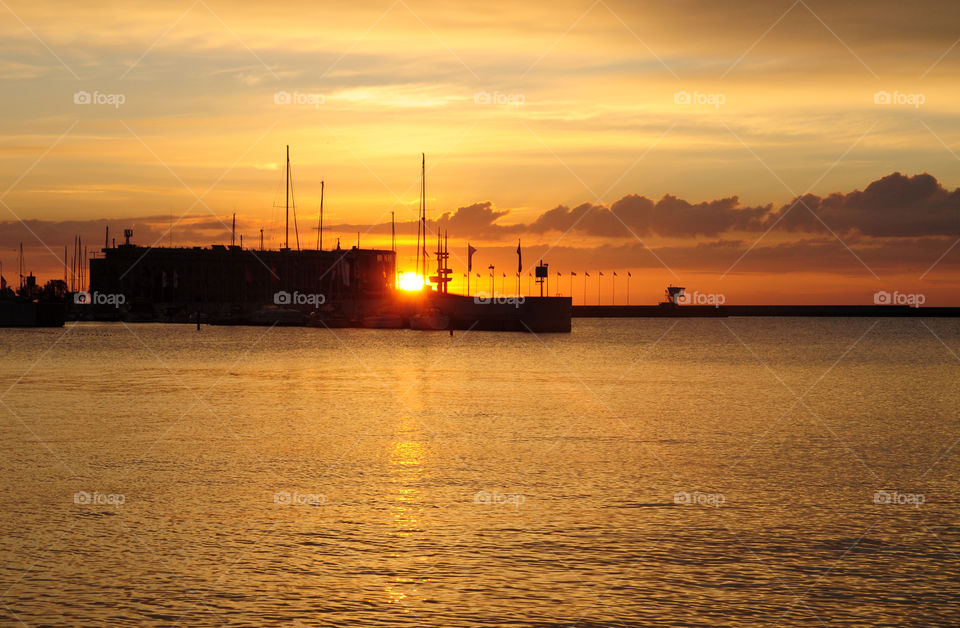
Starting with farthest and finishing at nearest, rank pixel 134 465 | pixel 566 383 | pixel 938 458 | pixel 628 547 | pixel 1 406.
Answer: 1. pixel 566 383
2. pixel 1 406
3. pixel 938 458
4. pixel 134 465
5. pixel 628 547

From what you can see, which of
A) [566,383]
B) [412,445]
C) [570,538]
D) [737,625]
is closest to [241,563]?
[570,538]

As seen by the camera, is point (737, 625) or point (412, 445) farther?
point (412, 445)

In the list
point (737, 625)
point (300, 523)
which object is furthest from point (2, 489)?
point (737, 625)

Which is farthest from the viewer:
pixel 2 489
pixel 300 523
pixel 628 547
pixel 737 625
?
pixel 2 489

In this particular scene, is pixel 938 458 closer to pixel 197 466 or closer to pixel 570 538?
pixel 570 538

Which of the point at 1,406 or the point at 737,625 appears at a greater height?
the point at 1,406

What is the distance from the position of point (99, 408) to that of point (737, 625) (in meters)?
41.6

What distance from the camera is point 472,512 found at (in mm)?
24656

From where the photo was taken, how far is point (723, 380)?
80.4m

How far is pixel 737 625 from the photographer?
637 inches

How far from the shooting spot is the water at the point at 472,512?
56.9 feet

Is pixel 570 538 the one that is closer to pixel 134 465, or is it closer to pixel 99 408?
pixel 134 465

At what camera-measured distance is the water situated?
56.9ft

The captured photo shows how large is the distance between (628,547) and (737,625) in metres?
5.12
